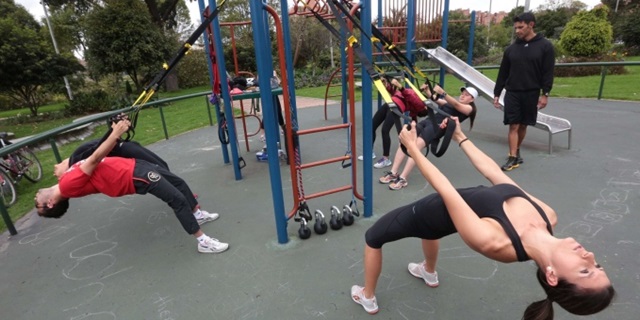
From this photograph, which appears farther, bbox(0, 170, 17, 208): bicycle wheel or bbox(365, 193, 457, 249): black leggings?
bbox(0, 170, 17, 208): bicycle wheel

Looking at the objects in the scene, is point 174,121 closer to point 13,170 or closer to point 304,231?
point 13,170

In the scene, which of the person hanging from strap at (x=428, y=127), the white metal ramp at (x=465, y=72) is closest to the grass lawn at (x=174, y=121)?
the white metal ramp at (x=465, y=72)

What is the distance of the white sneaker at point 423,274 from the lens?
2.27m

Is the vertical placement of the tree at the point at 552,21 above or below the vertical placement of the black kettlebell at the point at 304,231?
above

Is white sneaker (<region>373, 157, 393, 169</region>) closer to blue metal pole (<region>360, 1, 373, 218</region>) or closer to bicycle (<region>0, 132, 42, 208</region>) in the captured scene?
blue metal pole (<region>360, 1, 373, 218</region>)

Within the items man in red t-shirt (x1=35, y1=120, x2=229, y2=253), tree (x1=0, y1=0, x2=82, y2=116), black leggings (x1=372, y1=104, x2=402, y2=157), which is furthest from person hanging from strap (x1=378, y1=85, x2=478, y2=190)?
tree (x1=0, y1=0, x2=82, y2=116)

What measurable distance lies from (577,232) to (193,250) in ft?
10.4

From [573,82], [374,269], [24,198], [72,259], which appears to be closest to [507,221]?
[374,269]

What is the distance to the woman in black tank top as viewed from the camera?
3.97ft

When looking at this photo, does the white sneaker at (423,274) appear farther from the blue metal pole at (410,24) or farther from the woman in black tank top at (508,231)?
the blue metal pole at (410,24)

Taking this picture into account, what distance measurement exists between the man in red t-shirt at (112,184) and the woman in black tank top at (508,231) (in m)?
1.67

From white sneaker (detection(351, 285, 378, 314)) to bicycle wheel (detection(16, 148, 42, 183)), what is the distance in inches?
212

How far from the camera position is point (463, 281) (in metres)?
2.30

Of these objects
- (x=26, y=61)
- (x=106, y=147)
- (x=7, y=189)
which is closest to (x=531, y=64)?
(x=106, y=147)
